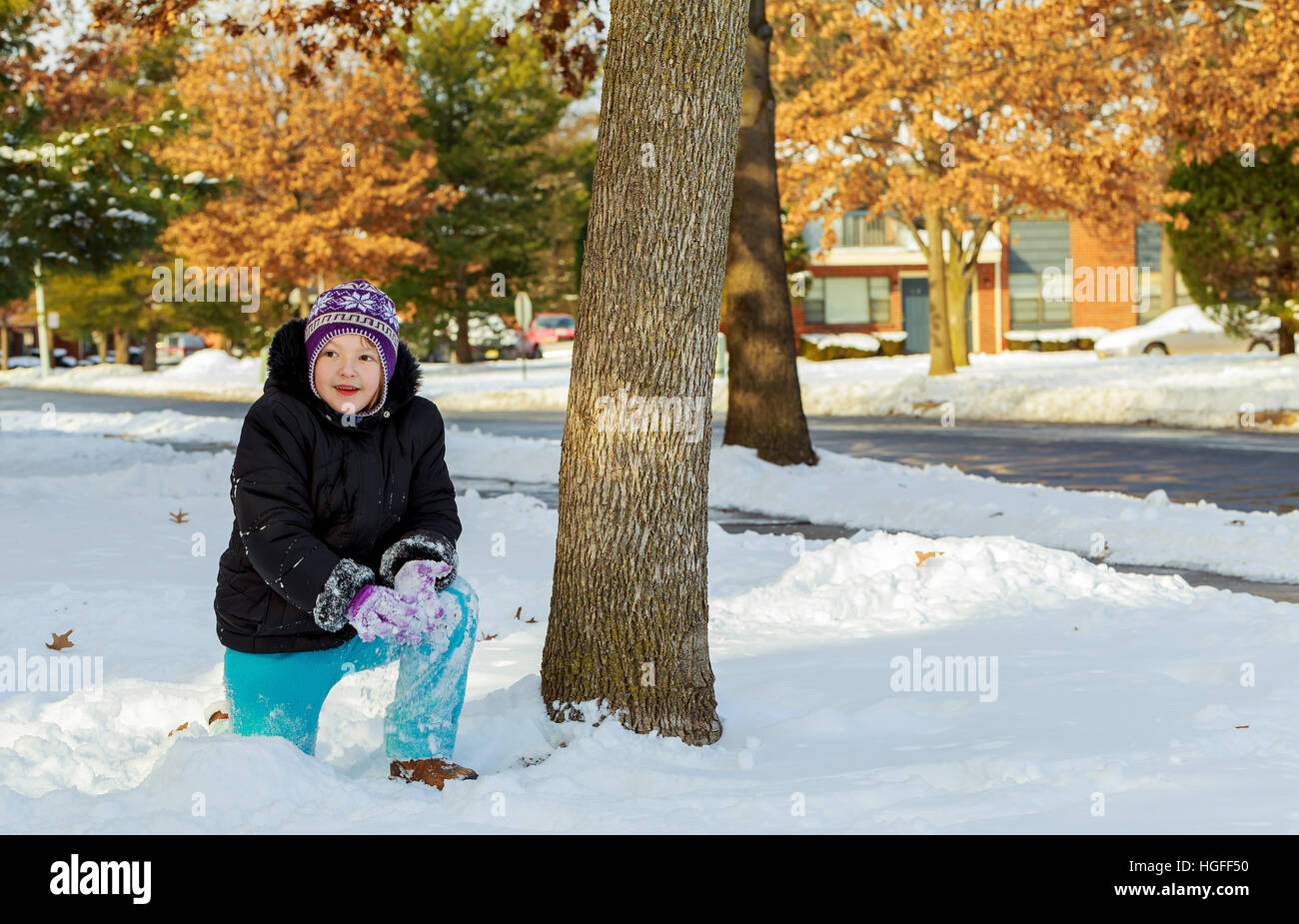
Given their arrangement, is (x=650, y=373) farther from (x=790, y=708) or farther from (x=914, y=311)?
(x=914, y=311)

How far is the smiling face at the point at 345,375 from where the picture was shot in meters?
4.47

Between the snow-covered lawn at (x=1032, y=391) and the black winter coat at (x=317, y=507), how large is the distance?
18.5 m

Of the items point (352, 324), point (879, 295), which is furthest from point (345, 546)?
point (879, 295)

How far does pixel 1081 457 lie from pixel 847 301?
4312cm

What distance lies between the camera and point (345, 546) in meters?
4.50

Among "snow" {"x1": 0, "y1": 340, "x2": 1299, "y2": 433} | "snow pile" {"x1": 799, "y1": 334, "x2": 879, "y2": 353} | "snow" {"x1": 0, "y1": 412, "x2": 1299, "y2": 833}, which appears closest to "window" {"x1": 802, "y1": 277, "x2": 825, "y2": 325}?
"snow pile" {"x1": 799, "y1": 334, "x2": 879, "y2": 353}

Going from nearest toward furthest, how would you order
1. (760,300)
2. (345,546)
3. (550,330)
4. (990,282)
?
(345,546) → (760,300) → (990,282) → (550,330)

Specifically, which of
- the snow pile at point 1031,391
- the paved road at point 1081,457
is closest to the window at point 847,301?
the snow pile at point 1031,391

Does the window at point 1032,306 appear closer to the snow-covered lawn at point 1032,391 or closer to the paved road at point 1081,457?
Answer: the snow-covered lawn at point 1032,391

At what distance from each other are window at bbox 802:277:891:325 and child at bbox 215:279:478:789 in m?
55.3

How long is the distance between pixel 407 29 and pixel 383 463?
9419 mm

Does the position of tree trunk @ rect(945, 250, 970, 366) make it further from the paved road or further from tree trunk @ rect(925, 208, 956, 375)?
the paved road
